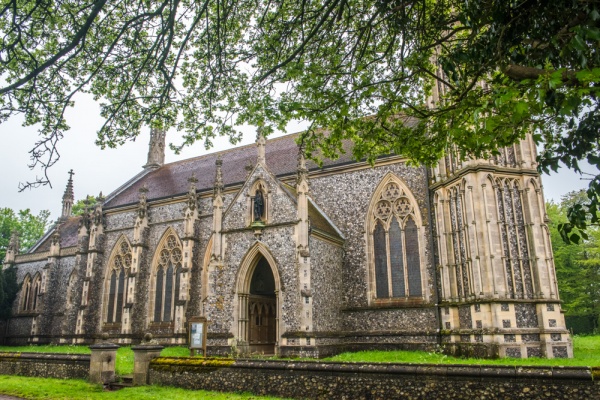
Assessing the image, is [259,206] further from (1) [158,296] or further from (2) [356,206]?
(1) [158,296]

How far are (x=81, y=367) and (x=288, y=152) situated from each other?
14.7 metres

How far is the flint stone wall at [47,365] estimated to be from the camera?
1316 cm

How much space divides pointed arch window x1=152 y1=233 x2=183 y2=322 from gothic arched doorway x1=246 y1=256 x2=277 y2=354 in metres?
5.88

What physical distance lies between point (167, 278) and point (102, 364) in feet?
40.4

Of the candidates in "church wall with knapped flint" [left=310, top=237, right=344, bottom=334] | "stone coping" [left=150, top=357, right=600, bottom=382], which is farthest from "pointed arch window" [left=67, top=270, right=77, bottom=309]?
"stone coping" [left=150, top=357, right=600, bottom=382]

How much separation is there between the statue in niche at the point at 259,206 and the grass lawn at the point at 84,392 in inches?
319

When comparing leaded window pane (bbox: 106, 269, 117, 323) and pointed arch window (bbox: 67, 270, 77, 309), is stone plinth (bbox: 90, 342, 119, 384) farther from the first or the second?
pointed arch window (bbox: 67, 270, 77, 309)

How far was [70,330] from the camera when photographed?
26125 mm

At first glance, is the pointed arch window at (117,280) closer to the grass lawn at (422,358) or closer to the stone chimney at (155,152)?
the stone chimney at (155,152)

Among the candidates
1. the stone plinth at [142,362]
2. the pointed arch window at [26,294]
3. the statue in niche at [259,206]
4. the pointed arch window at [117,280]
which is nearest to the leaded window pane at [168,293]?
the pointed arch window at [117,280]

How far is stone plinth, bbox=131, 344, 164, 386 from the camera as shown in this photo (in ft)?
39.4

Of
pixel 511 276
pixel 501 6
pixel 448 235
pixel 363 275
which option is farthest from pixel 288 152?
pixel 501 6

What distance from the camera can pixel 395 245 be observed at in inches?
739

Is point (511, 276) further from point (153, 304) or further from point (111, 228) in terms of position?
Answer: point (111, 228)
